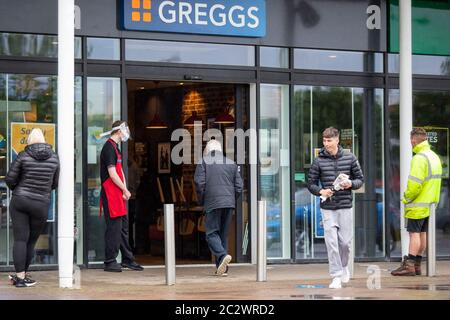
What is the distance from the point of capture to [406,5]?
15.9 meters

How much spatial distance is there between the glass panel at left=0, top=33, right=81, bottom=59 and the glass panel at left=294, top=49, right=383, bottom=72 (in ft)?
13.2

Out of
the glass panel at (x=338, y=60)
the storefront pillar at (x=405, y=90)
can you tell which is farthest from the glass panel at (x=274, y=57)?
the storefront pillar at (x=405, y=90)

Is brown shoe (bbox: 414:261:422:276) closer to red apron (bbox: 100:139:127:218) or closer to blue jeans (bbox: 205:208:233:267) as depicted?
blue jeans (bbox: 205:208:233:267)

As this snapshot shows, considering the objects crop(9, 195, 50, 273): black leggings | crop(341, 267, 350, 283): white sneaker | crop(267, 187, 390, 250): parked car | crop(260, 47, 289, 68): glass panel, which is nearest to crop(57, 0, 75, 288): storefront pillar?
crop(9, 195, 50, 273): black leggings

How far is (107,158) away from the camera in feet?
47.1

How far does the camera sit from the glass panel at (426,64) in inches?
669

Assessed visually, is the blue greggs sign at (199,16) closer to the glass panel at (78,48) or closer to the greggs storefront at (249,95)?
the greggs storefront at (249,95)

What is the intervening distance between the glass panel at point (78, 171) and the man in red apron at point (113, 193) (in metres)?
0.53

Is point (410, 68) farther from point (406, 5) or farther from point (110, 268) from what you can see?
point (110, 268)

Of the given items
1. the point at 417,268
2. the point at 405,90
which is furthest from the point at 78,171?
the point at 405,90

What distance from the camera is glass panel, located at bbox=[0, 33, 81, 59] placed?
574 inches

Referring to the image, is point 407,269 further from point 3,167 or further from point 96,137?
point 3,167

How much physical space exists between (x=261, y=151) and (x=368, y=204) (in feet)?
6.77
